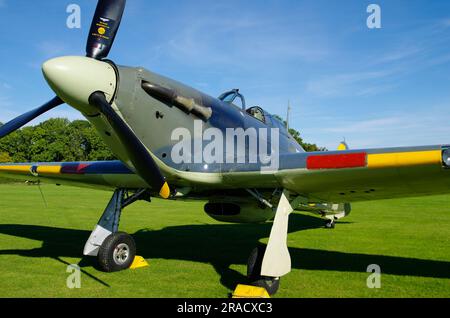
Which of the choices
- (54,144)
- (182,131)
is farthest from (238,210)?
(54,144)

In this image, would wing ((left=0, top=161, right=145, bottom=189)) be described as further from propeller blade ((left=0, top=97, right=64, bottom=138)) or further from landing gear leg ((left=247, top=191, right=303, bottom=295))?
landing gear leg ((left=247, top=191, right=303, bottom=295))

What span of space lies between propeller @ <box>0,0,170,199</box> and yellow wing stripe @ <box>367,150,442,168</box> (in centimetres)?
278

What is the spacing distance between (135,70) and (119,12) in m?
0.87

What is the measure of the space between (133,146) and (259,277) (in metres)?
2.54

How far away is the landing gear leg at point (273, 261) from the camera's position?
5188 mm

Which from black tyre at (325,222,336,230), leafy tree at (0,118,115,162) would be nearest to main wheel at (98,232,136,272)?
black tyre at (325,222,336,230)

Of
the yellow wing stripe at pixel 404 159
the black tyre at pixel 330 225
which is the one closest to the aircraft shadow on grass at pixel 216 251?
the black tyre at pixel 330 225

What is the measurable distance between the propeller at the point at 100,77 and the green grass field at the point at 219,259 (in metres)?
1.82

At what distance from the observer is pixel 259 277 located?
539 cm

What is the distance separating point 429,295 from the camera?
516cm

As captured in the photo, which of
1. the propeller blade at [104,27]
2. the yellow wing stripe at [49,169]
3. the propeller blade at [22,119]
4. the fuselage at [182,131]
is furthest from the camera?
the yellow wing stripe at [49,169]

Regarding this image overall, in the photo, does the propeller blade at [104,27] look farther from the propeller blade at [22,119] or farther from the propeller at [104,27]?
the propeller blade at [22,119]
